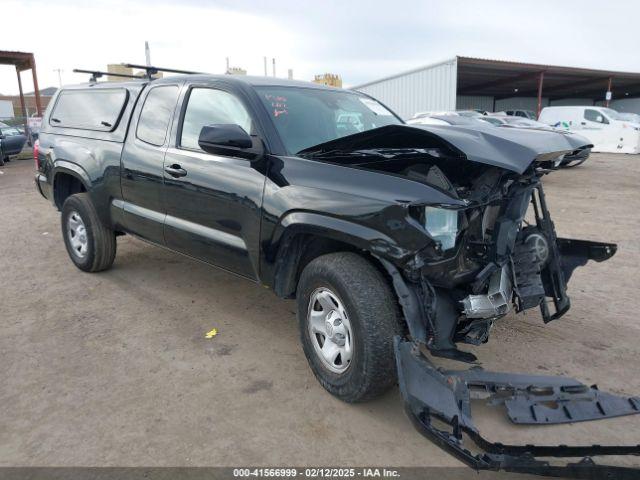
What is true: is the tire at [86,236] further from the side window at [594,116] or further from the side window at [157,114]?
the side window at [594,116]

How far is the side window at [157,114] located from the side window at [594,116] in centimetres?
1896

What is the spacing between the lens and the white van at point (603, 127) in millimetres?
18422

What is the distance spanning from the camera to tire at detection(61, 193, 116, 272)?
4938 millimetres

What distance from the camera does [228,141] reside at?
123 inches

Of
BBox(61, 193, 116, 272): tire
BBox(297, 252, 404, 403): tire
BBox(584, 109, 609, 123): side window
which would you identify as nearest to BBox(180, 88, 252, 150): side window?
BBox(297, 252, 404, 403): tire

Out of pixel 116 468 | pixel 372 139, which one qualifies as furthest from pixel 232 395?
pixel 372 139

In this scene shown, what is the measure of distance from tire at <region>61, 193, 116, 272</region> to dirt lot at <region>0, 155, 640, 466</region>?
175mm

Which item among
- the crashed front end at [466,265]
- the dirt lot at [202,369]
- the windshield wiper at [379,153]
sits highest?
the windshield wiper at [379,153]

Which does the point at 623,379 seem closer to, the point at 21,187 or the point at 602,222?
the point at 602,222

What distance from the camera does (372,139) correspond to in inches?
114

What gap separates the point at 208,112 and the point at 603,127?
1922cm

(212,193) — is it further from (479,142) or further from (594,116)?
(594,116)

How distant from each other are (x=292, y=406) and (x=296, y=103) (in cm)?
212

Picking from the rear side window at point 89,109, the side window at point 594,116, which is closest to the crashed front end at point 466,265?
the rear side window at point 89,109
